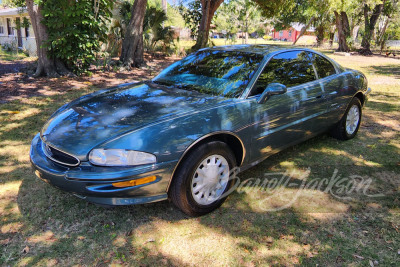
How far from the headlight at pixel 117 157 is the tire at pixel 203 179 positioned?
0.38 metres

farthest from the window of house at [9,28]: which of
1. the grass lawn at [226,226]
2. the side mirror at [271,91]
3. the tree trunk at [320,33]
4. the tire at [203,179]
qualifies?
the tree trunk at [320,33]

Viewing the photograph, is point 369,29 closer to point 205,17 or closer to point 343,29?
point 343,29

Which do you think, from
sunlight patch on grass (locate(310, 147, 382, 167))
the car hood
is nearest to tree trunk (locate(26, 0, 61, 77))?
the car hood

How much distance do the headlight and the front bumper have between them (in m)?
0.04

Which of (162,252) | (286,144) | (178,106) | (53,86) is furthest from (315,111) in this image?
(53,86)

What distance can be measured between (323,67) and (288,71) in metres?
0.89

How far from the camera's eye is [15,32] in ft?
Result: 71.9

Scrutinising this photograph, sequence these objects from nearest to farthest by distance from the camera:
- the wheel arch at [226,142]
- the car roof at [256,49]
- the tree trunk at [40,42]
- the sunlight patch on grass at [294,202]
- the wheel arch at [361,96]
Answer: the wheel arch at [226,142], the sunlight patch on grass at [294,202], the car roof at [256,49], the wheel arch at [361,96], the tree trunk at [40,42]

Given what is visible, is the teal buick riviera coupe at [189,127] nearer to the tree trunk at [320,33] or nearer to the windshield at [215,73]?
the windshield at [215,73]

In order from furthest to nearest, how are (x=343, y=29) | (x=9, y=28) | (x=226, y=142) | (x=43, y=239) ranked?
(x=343, y=29) → (x=9, y=28) → (x=226, y=142) → (x=43, y=239)

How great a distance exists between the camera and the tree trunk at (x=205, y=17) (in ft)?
55.2

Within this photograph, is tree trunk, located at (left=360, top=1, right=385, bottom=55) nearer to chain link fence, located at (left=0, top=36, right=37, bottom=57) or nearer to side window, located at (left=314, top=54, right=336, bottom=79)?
chain link fence, located at (left=0, top=36, right=37, bottom=57)

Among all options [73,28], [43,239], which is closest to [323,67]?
[43,239]

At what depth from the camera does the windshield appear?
11.7 feet
